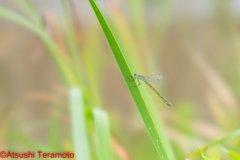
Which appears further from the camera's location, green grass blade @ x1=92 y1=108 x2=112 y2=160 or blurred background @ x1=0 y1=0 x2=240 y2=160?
blurred background @ x1=0 y1=0 x2=240 y2=160

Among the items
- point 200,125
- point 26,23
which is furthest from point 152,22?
point 26,23

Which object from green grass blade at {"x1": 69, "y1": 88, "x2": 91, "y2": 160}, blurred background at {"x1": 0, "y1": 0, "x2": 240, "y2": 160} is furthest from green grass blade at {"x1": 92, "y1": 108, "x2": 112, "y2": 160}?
blurred background at {"x1": 0, "y1": 0, "x2": 240, "y2": 160}

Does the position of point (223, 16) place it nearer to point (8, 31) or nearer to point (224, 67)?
point (224, 67)

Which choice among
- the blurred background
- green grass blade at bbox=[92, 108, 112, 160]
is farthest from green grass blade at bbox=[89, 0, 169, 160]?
the blurred background

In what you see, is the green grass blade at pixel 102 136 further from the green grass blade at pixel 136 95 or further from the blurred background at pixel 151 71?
the blurred background at pixel 151 71

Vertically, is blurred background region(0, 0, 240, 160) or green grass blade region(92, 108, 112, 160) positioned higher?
blurred background region(0, 0, 240, 160)

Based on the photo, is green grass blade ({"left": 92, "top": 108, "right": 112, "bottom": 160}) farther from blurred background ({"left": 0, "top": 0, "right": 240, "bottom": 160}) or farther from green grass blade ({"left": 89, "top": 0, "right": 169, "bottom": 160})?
blurred background ({"left": 0, "top": 0, "right": 240, "bottom": 160})
